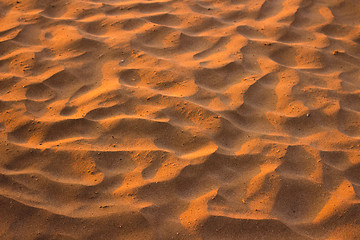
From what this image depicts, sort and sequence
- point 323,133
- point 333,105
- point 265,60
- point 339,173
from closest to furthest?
point 339,173
point 323,133
point 333,105
point 265,60

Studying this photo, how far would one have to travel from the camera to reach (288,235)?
1.68 metres

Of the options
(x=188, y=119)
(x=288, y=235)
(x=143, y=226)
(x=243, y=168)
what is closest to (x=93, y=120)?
(x=188, y=119)

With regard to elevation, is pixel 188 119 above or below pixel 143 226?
above

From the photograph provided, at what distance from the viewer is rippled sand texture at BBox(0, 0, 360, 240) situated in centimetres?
174

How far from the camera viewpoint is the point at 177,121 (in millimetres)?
2129

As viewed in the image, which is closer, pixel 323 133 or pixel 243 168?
pixel 243 168

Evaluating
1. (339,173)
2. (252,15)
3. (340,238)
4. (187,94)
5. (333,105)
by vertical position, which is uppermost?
(252,15)

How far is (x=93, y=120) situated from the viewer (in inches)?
83.4

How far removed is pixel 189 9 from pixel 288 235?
214 cm

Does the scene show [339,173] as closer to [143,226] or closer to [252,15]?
[143,226]

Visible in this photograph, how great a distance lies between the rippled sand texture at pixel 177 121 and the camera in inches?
68.4

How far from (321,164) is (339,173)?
107 millimetres

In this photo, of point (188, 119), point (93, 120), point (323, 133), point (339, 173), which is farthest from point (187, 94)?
point (339, 173)

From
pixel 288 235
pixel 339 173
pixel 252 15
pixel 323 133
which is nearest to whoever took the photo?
pixel 288 235
